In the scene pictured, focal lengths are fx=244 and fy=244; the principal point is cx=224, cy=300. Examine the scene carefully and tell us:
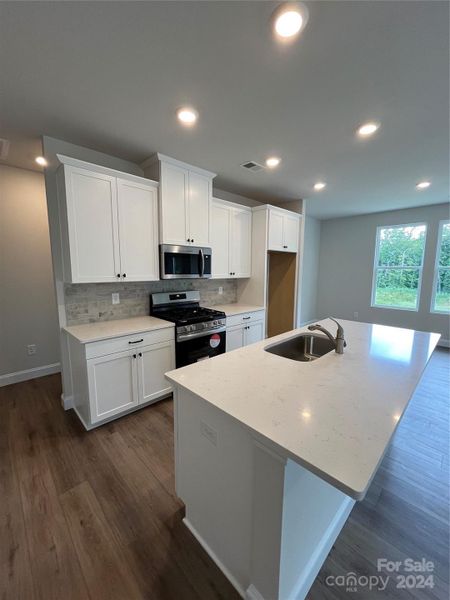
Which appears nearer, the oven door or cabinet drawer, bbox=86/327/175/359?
cabinet drawer, bbox=86/327/175/359

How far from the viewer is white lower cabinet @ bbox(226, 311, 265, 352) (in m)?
3.34

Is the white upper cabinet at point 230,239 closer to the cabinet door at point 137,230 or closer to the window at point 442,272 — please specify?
the cabinet door at point 137,230

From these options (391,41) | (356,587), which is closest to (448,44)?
(391,41)

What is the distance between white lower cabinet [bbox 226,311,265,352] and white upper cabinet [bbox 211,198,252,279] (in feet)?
2.23

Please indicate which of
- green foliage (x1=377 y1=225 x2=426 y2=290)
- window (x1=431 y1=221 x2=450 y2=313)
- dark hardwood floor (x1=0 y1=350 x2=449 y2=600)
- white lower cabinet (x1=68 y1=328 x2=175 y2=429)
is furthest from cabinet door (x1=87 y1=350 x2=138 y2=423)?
window (x1=431 y1=221 x2=450 y2=313)

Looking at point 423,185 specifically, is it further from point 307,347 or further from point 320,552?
point 320,552

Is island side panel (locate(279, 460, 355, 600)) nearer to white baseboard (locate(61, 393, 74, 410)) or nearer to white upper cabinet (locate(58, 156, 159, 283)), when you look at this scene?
white upper cabinet (locate(58, 156, 159, 283))

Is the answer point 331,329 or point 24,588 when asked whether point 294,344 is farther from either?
point 24,588

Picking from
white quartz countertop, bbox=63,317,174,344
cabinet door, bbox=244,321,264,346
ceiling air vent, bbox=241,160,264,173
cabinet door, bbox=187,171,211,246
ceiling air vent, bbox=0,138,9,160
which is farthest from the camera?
cabinet door, bbox=244,321,264,346

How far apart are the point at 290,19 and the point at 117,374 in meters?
2.70

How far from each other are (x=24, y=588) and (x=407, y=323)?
6.32 metres

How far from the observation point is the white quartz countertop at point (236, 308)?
3.39m

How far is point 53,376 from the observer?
3.35m

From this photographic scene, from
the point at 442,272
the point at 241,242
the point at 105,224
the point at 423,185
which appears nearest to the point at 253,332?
the point at 241,242
